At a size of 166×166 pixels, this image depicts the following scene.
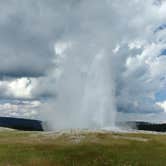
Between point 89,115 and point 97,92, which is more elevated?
point 97,92

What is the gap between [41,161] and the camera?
88.8 ft

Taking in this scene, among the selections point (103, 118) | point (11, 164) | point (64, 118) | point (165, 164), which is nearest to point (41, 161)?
point (11, 164)

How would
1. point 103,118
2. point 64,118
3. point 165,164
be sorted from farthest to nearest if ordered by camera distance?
point 64,118 → point 103,118 → point 165,164

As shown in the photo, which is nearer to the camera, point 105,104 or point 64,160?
point 64,160

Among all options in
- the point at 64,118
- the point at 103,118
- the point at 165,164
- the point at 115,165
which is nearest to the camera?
the point at 115,165

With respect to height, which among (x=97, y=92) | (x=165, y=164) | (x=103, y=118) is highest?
(x=97, y=92)

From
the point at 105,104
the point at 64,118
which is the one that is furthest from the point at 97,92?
the point at 64,118

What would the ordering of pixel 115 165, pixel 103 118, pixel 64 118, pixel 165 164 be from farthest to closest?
pixel 64 118 → pixel 103 118 → pixel 165 164 → pixel 115 165

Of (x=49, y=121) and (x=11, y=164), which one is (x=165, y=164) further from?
(x=49, y=121)

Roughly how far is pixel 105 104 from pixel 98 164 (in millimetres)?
104015

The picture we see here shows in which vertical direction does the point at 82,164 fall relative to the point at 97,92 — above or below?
below

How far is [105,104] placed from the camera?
426ft

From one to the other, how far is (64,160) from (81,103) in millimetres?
108922

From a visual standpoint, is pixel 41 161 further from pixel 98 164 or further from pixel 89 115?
pixel 89 115
